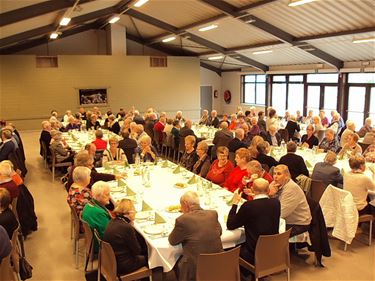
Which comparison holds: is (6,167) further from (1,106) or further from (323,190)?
(1,106)

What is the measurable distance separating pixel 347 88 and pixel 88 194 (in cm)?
1236

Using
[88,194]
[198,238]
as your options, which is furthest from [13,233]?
[198,238]

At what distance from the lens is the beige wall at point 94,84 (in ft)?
54.3

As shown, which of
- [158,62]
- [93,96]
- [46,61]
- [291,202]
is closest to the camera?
[291,202]

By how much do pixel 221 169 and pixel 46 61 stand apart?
13.9 meters

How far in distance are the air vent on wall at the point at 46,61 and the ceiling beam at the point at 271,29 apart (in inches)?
354

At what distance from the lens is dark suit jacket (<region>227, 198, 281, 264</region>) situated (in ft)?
11.8

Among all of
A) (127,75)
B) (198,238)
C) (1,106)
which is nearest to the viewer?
(198,238)

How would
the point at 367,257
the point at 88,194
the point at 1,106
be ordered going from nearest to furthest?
1. the point at 88,194
2. the point at 367,257
3. the point at 1,106

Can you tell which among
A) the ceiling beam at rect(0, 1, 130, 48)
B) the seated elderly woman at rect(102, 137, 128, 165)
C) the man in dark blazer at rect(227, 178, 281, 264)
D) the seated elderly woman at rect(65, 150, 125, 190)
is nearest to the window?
the ceiling beam at rect(0, 1, 130, 48)

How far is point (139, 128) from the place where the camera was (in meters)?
8.46

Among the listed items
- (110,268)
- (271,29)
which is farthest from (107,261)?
(271,29)

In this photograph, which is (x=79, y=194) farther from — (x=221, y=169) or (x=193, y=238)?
(x=221, y=169)

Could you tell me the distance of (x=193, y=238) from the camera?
3.32 metres
